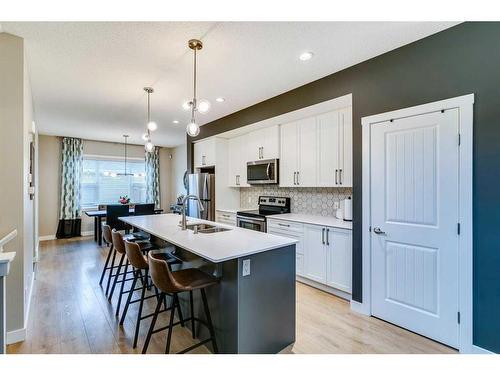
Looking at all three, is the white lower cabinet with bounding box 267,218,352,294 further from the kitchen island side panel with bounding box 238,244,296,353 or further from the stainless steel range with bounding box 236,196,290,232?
the kitchen island side panel with bounding box 238,244,296,353

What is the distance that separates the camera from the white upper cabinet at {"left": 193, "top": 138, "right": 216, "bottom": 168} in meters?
5.19

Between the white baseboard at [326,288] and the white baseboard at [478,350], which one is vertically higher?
the white baseboard at [478,350]

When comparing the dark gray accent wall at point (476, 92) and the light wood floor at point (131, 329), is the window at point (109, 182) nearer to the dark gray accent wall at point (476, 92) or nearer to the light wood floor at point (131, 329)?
the light wood floor at point (131, 329)

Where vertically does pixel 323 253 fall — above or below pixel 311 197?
below

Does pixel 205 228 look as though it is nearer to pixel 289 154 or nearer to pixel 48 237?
pixel 289 154

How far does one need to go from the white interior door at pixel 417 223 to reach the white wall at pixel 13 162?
3.29 meters

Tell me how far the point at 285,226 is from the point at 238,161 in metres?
1.85

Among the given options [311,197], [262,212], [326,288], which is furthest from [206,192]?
[326,288]

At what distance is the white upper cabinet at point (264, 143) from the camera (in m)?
4.17

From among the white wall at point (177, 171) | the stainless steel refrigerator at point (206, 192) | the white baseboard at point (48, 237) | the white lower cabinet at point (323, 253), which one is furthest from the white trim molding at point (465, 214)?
the white baseboard at point (48, 237)

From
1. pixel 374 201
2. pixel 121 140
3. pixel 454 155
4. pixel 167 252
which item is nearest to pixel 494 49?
pixel 454 155

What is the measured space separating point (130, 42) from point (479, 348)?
3822 millimetres

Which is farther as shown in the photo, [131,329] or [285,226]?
[285,226]

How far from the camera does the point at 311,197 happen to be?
402 centimetres
